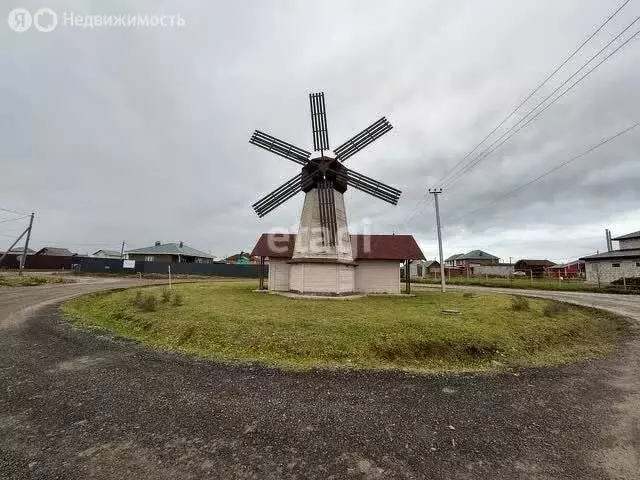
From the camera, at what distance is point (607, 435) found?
186 inches

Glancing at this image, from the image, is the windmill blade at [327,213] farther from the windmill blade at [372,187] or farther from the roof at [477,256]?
the roof at [477,256]

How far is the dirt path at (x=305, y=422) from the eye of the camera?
12.8 feet

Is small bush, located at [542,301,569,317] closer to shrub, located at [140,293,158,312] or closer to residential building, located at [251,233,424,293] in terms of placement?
residential building, located at [251,233,424,293]

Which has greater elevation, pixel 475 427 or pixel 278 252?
pixel 278 252

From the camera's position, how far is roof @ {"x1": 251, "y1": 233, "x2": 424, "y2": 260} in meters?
23.7

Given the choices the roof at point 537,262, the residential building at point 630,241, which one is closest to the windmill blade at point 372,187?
the residential building at point 630,241

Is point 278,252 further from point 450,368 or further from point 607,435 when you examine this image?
point 607,435

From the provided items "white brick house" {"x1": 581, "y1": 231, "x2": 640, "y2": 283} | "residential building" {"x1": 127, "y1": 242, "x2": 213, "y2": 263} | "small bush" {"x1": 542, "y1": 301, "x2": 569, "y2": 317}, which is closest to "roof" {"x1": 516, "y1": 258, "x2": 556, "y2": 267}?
"white brick house" {"x1": 581, "y1": 231, "x2": 640, "y2": 283}

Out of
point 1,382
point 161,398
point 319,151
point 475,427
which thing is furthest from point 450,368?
point 319,151

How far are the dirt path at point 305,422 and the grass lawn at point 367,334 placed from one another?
3.40 feet

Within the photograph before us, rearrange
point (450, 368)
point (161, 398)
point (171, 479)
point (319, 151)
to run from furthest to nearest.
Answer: point (319, 151), point (450, 368), point (161, 398), point (171, 479)

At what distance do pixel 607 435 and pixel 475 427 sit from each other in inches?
72.1

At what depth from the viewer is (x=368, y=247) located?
24.6m

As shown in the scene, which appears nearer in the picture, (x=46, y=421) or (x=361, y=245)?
(x=46, y=421)
